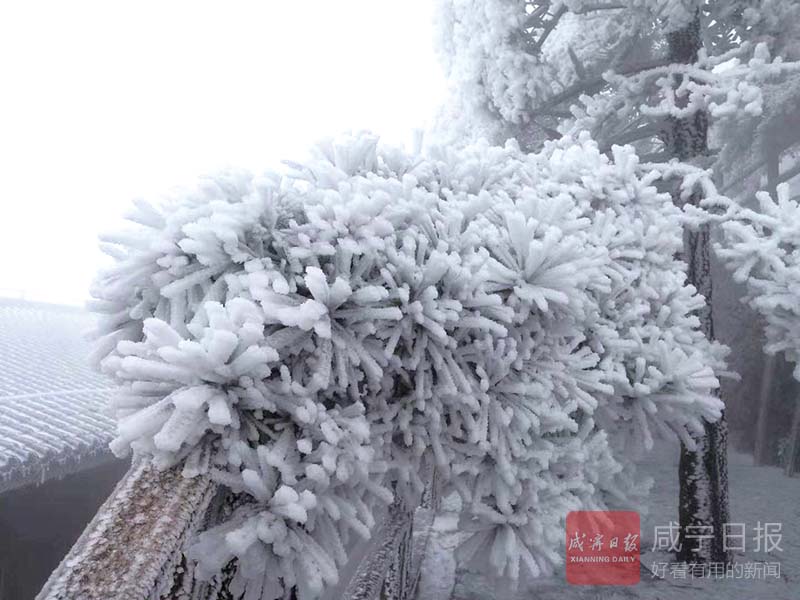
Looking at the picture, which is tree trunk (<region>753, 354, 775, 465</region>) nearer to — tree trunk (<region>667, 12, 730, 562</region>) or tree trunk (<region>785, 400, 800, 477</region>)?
tree trunk (<region>785, 400, 800, 477</region>)

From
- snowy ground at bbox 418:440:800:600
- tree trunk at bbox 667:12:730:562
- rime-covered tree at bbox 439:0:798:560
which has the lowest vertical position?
snowy ground at bbox 418:440:800:600

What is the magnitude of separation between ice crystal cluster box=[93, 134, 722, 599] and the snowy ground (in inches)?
32.9

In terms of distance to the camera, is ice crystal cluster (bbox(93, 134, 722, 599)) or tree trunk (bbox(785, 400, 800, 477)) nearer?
ice crystal cluster (bbox(93, 134, 722, 599))

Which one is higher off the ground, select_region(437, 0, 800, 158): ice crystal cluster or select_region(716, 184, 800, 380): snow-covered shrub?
select_region(437, 0, 800, 158): ice crystal cluster

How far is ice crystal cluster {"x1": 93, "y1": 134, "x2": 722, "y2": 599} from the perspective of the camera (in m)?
1.64

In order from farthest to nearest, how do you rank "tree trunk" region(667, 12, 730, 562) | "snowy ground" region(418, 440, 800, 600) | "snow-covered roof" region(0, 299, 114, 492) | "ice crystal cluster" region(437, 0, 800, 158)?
1. "tree trunk" region(667, 12, 730, 562)
2. "ice crystal cluster" region(437, 0, 800, 158)
3. "snowy ground" region(418, 440, 800, 600)
4. "snow-covered roof" region(0, 299, 114, 492)

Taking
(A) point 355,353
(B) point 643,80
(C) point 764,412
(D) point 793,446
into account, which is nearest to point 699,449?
(B) point 643,80

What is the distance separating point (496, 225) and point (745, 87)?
3.04 m

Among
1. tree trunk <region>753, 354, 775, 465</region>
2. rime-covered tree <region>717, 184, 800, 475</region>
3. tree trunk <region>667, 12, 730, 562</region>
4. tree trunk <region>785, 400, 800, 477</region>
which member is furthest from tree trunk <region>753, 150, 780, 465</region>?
rime-covered tree <region>717, 184, 800, 475</region>

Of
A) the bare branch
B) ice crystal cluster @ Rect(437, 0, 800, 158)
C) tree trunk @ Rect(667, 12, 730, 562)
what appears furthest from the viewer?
the bare branch

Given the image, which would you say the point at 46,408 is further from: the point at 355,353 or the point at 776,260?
the point at 776,260

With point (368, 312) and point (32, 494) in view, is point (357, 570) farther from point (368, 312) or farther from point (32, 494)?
point (32, 494)

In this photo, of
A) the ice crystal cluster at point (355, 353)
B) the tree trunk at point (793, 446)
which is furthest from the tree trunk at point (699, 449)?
the tree trunk at point (793, 446)

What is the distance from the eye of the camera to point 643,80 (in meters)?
5.44
